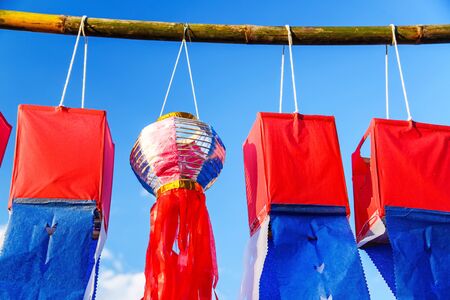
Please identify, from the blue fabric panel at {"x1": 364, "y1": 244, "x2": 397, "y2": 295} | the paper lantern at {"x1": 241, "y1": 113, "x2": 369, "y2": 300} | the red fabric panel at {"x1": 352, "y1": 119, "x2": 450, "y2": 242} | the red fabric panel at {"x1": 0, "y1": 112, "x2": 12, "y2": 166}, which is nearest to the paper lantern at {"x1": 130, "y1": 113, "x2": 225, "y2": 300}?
the paper lantern at {"x1": 241, "y1": 113, "x2": 369, "y2": 300}

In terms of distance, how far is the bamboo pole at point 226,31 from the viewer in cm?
452

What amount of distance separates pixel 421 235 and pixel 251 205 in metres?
1.14

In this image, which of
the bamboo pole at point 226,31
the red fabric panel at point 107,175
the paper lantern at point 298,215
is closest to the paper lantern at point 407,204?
the paper lantern at point 298,215

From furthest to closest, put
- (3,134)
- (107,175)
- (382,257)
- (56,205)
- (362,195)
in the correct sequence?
(362,195) < (382,257) < (107,175) < (3,134) < (56,205)

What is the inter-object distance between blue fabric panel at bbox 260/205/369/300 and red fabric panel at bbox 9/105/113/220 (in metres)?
1.13

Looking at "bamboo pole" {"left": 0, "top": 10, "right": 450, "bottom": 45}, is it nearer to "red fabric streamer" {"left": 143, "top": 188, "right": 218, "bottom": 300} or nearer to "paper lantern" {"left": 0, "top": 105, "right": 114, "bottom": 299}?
"paper lantern" {"left": 0, "top": 105, "right": 114, "bottom": 299}

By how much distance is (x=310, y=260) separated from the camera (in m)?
3.79

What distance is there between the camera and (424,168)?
424 cm

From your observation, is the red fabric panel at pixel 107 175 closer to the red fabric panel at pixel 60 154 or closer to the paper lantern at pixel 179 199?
the red fabric panel at pixel 60 154

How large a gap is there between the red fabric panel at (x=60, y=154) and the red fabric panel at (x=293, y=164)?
1012mm

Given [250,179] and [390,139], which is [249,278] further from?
[390,139]

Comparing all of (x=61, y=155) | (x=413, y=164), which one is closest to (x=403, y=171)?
(x=413, y=164)

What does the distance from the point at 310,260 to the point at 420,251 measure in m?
0.75

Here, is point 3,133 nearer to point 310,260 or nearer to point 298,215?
point 298,215
